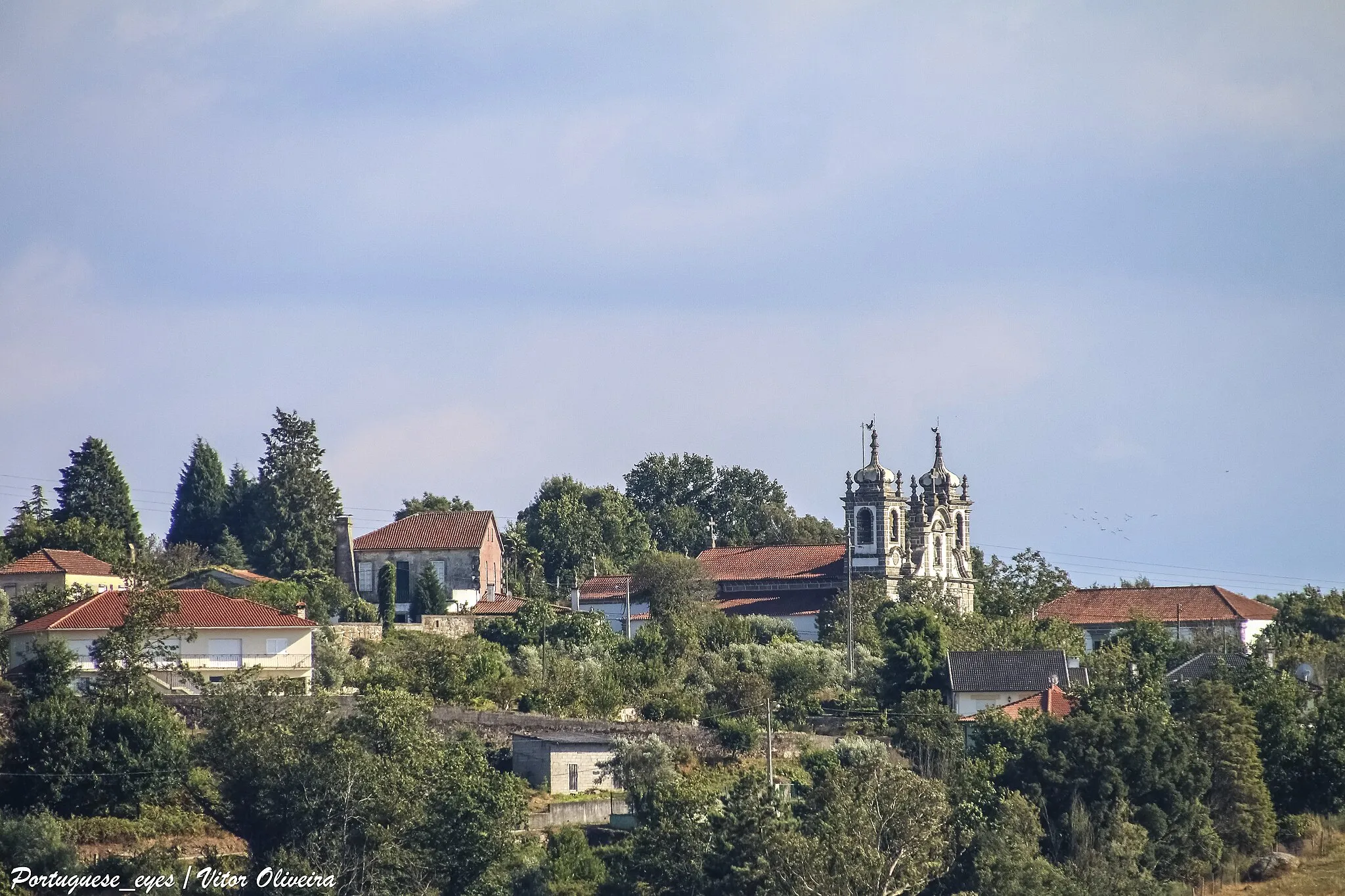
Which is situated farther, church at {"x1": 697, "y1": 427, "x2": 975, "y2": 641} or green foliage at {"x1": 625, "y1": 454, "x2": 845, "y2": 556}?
green foliage at {"x1": 625, "y1": 454, "x2": 845, "y2": 556}

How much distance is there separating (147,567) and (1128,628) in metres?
36.2

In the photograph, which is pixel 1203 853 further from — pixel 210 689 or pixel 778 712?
pixel 210 689

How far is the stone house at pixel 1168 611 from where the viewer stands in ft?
282

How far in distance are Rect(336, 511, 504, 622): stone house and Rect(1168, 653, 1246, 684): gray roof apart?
2727 centimetres

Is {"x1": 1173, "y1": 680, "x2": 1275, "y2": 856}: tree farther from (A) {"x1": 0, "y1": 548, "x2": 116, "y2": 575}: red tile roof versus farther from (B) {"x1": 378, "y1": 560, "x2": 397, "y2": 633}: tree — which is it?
(A) {"x1": 0, "y1": 548, "x2": 116, "y2": 575}: red tile roof

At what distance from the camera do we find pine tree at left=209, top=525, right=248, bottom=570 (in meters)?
85.4

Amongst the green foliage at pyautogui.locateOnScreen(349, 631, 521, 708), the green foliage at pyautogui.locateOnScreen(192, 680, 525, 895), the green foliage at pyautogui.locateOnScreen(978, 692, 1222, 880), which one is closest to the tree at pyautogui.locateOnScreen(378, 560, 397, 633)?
the green foliage at pyautogui.locateOnScreen(349, 631, 521, 708)

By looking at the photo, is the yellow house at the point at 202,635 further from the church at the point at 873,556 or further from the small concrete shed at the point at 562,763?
the church at the point at 873,556

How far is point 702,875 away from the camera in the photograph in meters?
45.2

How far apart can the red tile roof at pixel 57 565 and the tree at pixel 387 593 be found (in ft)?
40.4

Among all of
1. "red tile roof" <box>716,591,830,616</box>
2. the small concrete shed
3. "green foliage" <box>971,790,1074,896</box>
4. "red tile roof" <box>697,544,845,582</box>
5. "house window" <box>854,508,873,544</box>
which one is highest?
"house window" <box>854,508,873,544</box>

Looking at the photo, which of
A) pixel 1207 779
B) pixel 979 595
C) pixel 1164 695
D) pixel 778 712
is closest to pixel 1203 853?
pixel 1207 779

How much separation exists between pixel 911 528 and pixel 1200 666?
24.6m

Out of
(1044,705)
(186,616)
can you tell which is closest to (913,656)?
(1044,705)
